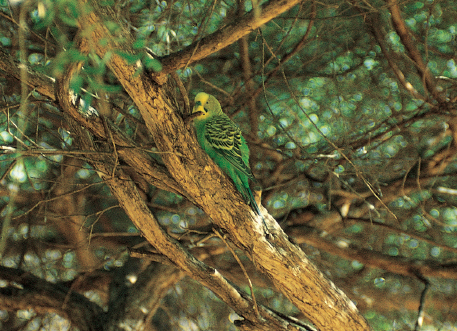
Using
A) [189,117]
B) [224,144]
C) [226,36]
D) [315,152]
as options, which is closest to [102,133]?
[189,117]

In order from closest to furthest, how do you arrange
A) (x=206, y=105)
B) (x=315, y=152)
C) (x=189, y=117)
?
(x=189, y=117) < (x=206, y=105) < (x=315, y=152)

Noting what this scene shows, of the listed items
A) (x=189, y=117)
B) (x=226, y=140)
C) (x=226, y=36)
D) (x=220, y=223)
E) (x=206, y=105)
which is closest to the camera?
(x=226, y=36)

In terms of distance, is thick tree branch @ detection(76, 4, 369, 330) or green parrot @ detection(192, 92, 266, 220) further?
green parrot @ detection(192, 92, 266, 220)

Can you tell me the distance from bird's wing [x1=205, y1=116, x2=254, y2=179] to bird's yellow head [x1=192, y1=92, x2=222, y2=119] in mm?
86

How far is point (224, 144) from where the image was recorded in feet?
8.75

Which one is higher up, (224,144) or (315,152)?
(224,144)

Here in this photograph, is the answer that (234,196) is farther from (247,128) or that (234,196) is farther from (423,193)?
(423,193)

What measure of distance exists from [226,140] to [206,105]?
1.11 ft

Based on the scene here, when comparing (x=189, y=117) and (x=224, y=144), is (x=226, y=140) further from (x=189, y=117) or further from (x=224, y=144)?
(x=189, y=117)

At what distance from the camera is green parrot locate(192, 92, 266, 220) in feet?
8.36

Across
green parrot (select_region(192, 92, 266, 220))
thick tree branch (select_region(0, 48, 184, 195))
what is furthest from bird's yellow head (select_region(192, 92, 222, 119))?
thick tree branch (select_region(0, 48, 184, 195))

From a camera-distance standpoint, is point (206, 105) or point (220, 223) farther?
point (206, 105)

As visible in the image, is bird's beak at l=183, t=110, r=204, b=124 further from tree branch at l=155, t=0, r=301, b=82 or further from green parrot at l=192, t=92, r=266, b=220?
green parrot at l=192, t=92, r=266, b=220

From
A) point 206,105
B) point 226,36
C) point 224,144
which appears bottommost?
point 224,144
